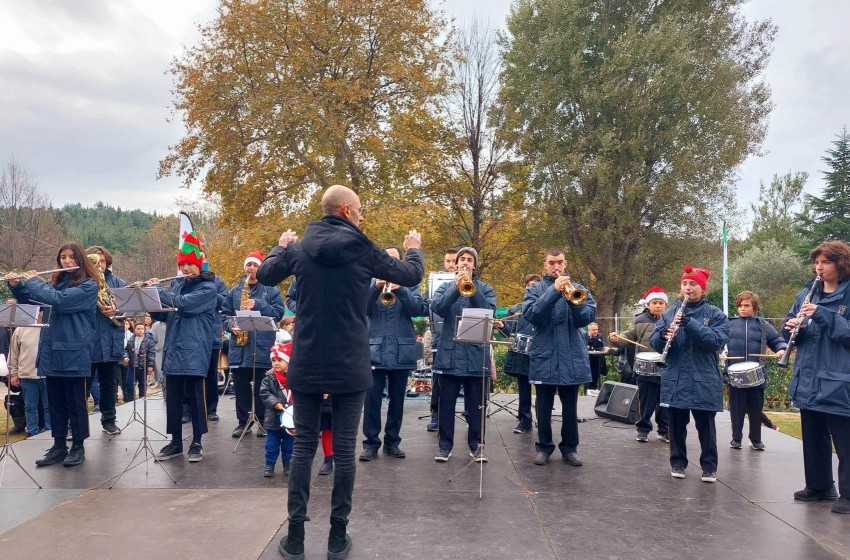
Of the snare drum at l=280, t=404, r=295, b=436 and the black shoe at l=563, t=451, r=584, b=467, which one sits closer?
the snare drum at l=280, t=404, r=295, b=436

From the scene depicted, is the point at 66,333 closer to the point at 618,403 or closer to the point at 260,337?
the point at 260,337

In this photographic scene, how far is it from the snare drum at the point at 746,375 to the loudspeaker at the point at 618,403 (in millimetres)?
2090

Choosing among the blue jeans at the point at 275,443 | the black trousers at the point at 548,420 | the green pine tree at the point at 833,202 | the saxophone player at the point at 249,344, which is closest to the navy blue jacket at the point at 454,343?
the black trousers at the point at 548,420

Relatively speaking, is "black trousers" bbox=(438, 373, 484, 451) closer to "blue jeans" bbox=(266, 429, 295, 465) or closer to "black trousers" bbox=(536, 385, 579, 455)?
"black trousers" bbox=(536, 385, 579, 455)

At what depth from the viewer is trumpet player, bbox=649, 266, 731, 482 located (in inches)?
233

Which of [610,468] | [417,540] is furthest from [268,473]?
[610,468]

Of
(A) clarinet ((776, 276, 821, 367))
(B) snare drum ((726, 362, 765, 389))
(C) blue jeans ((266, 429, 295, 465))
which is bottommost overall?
(C) blue jeans ((266, 429, 295, 465))

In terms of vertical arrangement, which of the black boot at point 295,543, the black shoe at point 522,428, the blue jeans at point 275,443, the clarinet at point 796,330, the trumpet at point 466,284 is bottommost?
the black shoe at point 522,428

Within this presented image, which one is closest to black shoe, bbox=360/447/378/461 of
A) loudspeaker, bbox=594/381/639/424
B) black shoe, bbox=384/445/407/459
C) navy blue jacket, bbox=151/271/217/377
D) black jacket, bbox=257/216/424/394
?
black shoe, bbox=384/445/407/459

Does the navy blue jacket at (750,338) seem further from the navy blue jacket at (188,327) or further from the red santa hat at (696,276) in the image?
the navy blue jacket at (188,327)

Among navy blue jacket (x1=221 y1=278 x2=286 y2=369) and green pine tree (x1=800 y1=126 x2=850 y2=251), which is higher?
green pine tree (x1=800 y1=126 x2=850 y2=251)

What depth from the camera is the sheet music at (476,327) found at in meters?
5.59

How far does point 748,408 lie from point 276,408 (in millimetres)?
5279

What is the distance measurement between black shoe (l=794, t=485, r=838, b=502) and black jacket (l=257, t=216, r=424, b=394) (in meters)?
4.01
